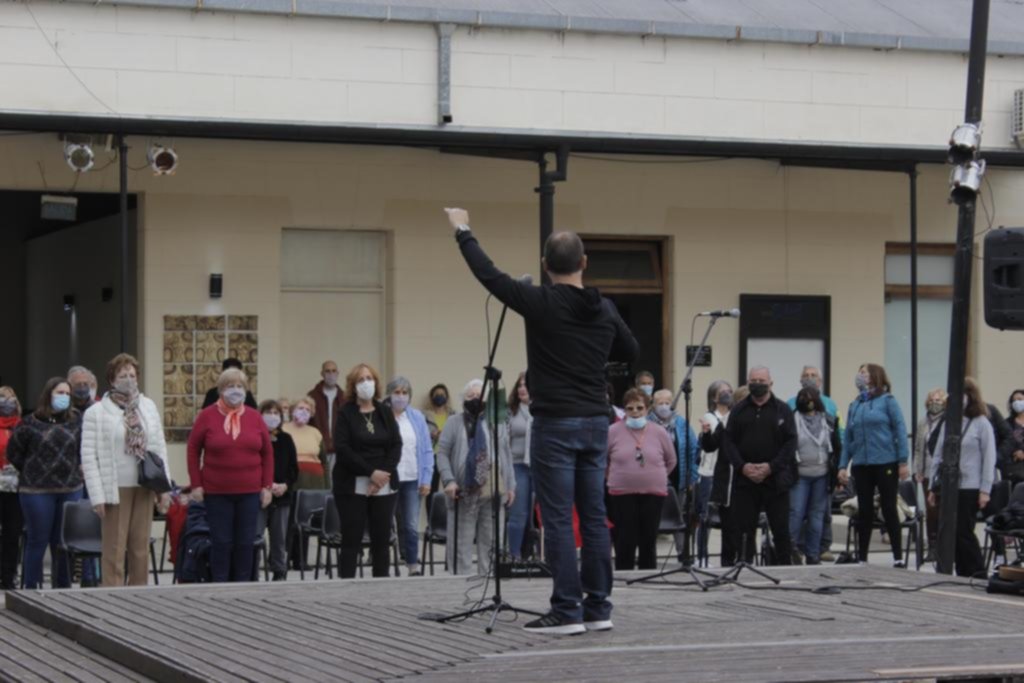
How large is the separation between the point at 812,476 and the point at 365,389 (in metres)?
4.20

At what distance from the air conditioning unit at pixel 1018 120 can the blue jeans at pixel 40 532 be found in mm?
11546

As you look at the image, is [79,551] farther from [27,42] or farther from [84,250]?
[84,250]

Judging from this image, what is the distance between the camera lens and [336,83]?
1836 cm

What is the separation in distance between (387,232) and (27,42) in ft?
15.4

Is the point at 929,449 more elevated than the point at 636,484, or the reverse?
the point at 929,449

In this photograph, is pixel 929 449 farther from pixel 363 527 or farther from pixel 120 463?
pixel 120 463

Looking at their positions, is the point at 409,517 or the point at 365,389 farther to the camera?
the point at 409,517

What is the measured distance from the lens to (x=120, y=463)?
12914mm

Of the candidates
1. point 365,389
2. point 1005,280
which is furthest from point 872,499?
point 365,389

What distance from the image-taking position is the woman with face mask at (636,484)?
1466 centimetres

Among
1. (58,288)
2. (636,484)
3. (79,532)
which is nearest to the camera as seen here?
(79,532)

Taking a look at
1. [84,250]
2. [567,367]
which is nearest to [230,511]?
[567,367]

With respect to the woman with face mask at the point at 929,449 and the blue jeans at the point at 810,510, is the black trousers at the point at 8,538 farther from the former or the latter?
the woman with face mask at the point at 929,449

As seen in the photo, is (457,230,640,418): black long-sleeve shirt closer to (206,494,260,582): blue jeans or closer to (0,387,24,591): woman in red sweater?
(206,494,260,582): blue jeans
